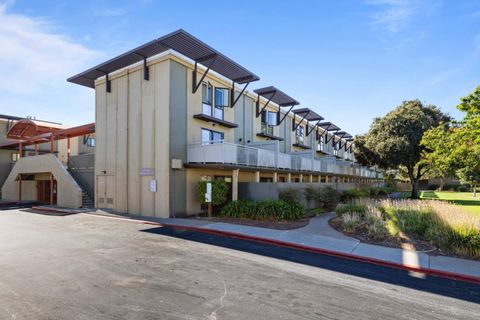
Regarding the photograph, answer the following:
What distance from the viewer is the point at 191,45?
50.9ft

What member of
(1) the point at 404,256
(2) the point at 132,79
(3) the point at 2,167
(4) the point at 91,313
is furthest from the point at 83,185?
(1) the point at 404,256

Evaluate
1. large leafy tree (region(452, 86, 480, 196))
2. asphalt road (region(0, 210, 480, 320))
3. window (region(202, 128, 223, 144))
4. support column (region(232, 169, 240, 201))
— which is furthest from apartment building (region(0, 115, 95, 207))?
large leafy tree (region(452, 86, 480, 196))

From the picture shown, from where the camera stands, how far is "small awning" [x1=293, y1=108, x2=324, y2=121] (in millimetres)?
29859

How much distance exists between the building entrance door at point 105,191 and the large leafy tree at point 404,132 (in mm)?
26604

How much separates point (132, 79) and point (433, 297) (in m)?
18.1

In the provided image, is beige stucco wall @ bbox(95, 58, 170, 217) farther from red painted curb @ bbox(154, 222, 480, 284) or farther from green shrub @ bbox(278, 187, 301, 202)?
green shrub @ bbox(278, 187, 301, 202)

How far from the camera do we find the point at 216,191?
16.0 m

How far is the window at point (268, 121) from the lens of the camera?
25312 mm

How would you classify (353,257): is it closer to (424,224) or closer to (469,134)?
(424,224)

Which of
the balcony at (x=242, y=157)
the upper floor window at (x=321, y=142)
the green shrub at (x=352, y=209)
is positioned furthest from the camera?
the upper floor window at (x=321, y=142)

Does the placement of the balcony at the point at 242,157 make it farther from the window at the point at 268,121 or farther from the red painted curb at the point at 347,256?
the red painted curb at the point at 347,256

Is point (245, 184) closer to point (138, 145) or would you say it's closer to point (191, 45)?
point (138, 145)

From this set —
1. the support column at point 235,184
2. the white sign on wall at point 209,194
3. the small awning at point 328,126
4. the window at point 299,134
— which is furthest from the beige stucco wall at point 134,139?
the small awning at point 328,126

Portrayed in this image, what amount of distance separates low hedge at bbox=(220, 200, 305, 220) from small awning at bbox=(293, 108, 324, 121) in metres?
16.0
